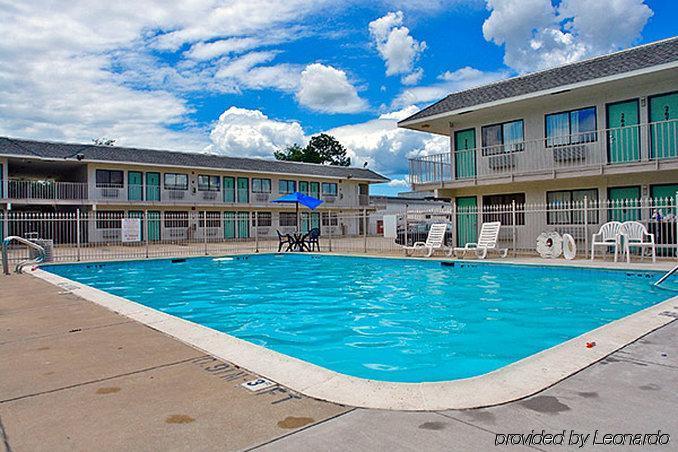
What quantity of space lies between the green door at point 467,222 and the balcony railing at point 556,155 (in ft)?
4.13

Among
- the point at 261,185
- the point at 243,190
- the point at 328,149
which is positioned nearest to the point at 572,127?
the point at 243,190

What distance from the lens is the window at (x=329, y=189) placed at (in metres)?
40.8

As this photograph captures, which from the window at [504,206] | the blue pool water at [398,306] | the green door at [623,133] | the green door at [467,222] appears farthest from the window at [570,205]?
the blue pool water at [398,306]

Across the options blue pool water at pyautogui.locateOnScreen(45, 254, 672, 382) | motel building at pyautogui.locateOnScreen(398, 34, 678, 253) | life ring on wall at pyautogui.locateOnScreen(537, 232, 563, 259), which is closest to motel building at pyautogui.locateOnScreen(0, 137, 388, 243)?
motel building at pyautogui.locateOnScreen(398, 34, 678, 253)

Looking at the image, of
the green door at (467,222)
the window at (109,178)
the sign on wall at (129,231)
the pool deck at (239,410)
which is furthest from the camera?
the window at (109,178)

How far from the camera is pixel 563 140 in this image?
17.5 meters

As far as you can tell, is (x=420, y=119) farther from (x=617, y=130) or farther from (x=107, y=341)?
(x=107, y=341)

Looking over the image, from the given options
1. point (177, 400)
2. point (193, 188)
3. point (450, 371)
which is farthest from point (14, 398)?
point (193, 188)

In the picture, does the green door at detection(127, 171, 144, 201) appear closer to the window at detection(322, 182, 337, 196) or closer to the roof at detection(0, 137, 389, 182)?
the roof at detection(0, 137, 389, 182)

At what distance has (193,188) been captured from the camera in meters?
32.8

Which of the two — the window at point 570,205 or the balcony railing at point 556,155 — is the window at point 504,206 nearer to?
the window at point 570,205

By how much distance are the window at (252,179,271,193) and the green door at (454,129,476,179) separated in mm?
18947

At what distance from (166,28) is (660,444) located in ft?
52.4

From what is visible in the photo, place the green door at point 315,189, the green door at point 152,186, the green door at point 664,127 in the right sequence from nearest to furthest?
the green door at point 664,127
the green door at point 152,186
the green door at point 315,189
